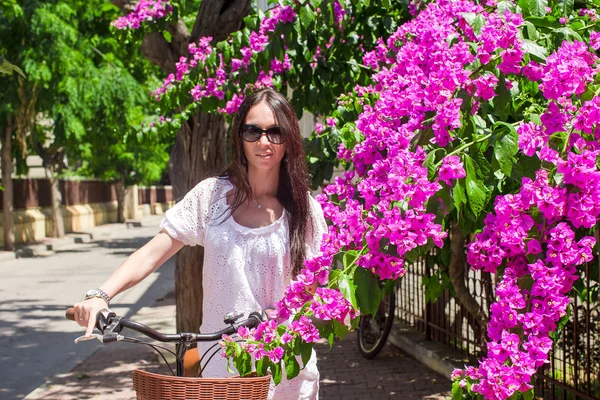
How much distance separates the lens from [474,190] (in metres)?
2.73

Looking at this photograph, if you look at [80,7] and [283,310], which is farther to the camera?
[80,7]

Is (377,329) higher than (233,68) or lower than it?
lower

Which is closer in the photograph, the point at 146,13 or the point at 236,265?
the point at 236,265

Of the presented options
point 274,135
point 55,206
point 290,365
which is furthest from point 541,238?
point 55,206

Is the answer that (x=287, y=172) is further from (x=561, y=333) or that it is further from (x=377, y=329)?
(x=377, y=329)

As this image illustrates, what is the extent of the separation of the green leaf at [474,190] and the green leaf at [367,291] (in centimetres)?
41

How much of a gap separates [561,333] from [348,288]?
3.77m

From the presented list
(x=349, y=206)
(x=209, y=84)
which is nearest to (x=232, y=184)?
(x=349, y=206)

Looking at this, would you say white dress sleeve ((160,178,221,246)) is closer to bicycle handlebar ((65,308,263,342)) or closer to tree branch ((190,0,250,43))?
bicycle handlebar ((65,308,263,342))

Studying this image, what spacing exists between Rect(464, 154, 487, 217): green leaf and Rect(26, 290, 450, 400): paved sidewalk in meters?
4.56

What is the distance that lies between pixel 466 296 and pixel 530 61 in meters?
3.30

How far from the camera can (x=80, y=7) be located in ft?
85.0

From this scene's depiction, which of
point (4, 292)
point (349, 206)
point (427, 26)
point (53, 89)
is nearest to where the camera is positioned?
point (349, 206)

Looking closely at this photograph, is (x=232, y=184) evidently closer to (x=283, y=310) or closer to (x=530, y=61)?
(x=283, y=310)
